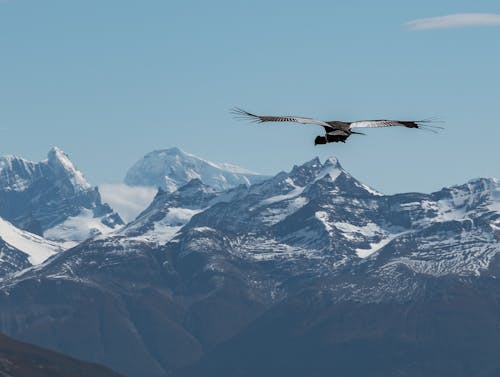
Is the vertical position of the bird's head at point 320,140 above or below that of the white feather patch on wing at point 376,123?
below

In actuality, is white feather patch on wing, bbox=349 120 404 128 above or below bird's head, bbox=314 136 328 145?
above

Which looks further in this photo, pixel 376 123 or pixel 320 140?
pixel 320 140

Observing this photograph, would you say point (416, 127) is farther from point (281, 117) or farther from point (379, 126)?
point (281, 117)

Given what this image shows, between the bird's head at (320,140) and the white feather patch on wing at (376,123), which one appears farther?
the bird's head at (320,140)

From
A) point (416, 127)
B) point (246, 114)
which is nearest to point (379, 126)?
point (416, 127)

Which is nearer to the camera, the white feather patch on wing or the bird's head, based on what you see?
the white feather patch on wing

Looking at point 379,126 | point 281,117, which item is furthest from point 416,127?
point 281,117

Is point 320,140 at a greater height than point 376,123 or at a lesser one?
lesser

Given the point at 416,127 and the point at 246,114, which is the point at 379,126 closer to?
the point at 416,127
